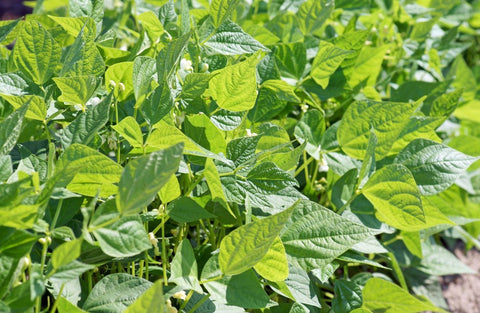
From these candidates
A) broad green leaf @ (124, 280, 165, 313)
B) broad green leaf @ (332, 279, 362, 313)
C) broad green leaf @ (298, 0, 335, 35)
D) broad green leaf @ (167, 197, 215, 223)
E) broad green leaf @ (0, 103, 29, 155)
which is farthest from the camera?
broad green leaf @ (298, 0, 335, 35)

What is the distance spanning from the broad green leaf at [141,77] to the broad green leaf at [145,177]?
20cm

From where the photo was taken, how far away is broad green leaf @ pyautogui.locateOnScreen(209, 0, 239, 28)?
94 cm

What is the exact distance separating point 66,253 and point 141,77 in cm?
31

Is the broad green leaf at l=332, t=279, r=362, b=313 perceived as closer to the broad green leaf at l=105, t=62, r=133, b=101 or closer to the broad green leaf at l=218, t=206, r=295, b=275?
the broad green leaf at l=218, t=206, r=295, b=275

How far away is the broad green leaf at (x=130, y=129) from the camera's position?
746 millimetres

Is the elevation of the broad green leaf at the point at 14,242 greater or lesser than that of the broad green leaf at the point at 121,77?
lesser

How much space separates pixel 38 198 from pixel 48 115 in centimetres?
25

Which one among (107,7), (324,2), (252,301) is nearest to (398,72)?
(324,2)

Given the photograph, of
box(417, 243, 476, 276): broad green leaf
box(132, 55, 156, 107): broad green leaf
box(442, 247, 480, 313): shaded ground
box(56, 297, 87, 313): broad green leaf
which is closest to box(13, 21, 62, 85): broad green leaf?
box(132, 55, 156, 107): broad green leaf

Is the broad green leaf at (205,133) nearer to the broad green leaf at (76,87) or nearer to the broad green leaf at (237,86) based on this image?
the broad green leaf at (237,86)

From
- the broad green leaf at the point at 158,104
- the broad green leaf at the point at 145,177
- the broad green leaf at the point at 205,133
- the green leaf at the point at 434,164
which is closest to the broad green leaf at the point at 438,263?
the green leaf at the point at 434,164

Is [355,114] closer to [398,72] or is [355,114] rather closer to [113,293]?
[113,293]

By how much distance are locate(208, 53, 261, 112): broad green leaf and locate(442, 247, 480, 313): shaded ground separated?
114 cm

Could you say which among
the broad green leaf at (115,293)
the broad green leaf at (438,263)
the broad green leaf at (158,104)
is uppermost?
the broad green leaf at (158,104)
